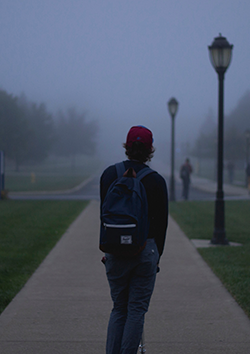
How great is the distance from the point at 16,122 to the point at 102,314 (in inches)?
1116

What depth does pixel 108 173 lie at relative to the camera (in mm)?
3070

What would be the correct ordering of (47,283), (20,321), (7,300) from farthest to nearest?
(47,283) → (7,300) → (20,321)

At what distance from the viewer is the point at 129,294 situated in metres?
2.97

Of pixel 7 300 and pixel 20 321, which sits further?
pixel 7 300

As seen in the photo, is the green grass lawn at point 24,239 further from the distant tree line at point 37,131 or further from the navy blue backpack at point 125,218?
the distant tree line at point 37,131

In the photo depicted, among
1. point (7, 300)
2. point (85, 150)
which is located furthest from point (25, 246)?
point (85, 150)

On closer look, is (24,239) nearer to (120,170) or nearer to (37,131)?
(120,170)

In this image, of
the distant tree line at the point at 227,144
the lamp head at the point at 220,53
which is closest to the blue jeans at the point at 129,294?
the lamp head at the point at 220,53

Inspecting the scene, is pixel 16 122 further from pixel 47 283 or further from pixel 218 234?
pixel 47 283

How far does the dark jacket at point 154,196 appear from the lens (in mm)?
2975

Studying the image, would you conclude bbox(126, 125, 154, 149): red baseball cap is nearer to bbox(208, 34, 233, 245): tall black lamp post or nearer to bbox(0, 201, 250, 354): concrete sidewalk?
bbox(0, 201, 250, 354): concrete sidewalk

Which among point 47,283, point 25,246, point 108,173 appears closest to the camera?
point 108,173

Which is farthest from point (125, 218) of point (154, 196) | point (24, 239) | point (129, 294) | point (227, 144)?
point (227, 144)

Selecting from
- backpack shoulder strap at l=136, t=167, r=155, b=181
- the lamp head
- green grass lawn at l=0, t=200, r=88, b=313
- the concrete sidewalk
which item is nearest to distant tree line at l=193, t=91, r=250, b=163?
green grass lawn at l=0, t=200, r=88, b=313
